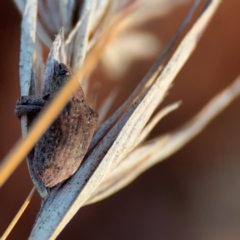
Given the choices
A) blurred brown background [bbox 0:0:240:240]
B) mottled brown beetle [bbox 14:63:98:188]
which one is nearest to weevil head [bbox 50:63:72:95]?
mottled brown beetle [bbox 14:63:98:188]

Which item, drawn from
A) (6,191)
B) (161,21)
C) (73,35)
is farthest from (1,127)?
(161,21)

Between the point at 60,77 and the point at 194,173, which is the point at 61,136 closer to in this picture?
the point at 60,77

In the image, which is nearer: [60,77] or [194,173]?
[60,77]

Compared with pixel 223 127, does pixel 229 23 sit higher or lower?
higher

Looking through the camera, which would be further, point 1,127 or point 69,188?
point 1,127

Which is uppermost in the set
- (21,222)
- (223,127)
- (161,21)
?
(161,21)

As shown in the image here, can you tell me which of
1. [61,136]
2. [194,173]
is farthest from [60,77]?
[194,173]

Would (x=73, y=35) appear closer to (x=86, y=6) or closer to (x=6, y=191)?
(x=86, y=6)

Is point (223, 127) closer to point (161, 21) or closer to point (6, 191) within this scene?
point (161, 21)
